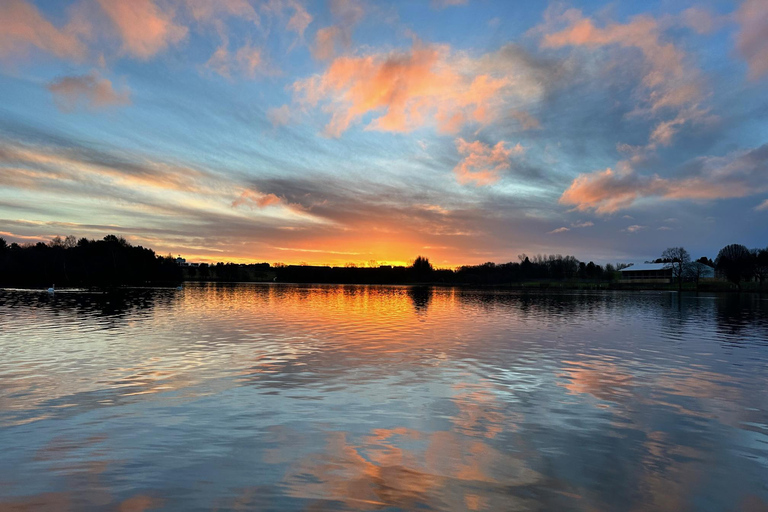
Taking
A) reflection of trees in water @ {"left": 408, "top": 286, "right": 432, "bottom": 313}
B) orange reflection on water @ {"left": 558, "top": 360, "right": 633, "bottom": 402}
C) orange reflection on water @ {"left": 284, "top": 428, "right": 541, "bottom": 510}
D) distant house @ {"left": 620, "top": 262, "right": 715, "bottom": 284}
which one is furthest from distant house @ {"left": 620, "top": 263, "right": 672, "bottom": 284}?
orange reflection on water @ {"left": 284, "top": 428, "right": 541, "bottom": 510}

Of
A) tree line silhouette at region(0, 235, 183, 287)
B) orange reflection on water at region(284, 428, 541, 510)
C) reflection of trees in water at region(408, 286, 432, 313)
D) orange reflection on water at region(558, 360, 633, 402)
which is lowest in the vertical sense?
reflection of trees in water at region(408, 286, 432, 313)

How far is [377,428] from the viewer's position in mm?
12406

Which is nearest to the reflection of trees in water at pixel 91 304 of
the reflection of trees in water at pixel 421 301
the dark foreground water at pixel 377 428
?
the dark foreground water at pixel 377 428

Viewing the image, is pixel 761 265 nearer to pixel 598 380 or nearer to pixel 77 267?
pixel 598 380

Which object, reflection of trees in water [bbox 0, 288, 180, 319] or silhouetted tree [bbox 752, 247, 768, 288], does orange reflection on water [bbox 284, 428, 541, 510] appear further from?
silhouetted tree [bbox 752, 247, 768, 288]

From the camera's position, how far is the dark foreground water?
8633 mm

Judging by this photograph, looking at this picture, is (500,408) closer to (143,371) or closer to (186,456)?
(186,456)

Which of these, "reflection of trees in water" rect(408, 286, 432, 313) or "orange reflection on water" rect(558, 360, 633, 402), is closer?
"orange reflection on water" rect(558, 360, 633, 402)

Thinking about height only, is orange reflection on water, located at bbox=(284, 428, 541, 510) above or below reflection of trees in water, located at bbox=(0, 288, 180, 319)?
below

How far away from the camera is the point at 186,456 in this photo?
10.2m

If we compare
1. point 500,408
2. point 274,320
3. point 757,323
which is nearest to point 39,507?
point 500,408

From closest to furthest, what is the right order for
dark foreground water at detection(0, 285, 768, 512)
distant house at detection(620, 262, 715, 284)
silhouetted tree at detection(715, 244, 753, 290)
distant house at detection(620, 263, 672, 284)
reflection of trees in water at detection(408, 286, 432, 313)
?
dark foreground water at detection(0, 285, 768, 512), reflection of trees in water at detection(408, 286, 432, 313), silhouetted tree at detection(715, 244, 753, 290), distant house at detection(620, 262, 715, 284), distant house at detection(620, 263, 672, 284)

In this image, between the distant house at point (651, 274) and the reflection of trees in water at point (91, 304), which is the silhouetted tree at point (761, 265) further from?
the reflection of trees in water at point (91, 304)

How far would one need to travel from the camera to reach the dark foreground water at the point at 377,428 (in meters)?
8.63
